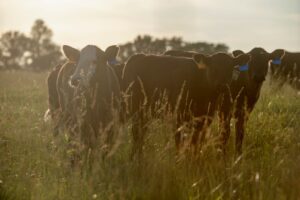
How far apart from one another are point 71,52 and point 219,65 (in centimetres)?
246

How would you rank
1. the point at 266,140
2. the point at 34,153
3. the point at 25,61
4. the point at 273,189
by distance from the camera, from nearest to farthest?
the point at 273,189
the point at 34,153
the point at 266,140
the point at 25,61

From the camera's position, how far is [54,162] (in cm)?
639

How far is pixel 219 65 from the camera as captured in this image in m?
8.61

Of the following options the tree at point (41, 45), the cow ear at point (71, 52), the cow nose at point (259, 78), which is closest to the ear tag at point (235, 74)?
the cow nose at point (259, 78)

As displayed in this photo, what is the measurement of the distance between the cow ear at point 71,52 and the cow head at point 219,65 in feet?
6.49

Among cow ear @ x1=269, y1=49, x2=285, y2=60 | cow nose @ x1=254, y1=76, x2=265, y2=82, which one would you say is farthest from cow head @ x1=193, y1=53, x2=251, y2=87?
cow ear @ x1=269, y1=49, x2=285, y2=60

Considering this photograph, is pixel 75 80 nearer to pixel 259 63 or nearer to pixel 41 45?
pixel 259 63

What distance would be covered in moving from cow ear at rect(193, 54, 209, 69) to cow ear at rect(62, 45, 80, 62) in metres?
1.96

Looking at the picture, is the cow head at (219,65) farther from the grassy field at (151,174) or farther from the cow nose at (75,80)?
the cow nose at (75,80)

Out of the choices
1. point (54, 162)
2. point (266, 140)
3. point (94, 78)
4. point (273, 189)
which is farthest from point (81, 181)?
point (266, 140)

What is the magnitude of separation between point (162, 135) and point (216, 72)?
7.36ft

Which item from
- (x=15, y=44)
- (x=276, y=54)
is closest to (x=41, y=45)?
(x=15, y=44)

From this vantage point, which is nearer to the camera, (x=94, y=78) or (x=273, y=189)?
(x=273, y=189)

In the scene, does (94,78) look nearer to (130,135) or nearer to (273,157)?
(130,135)
